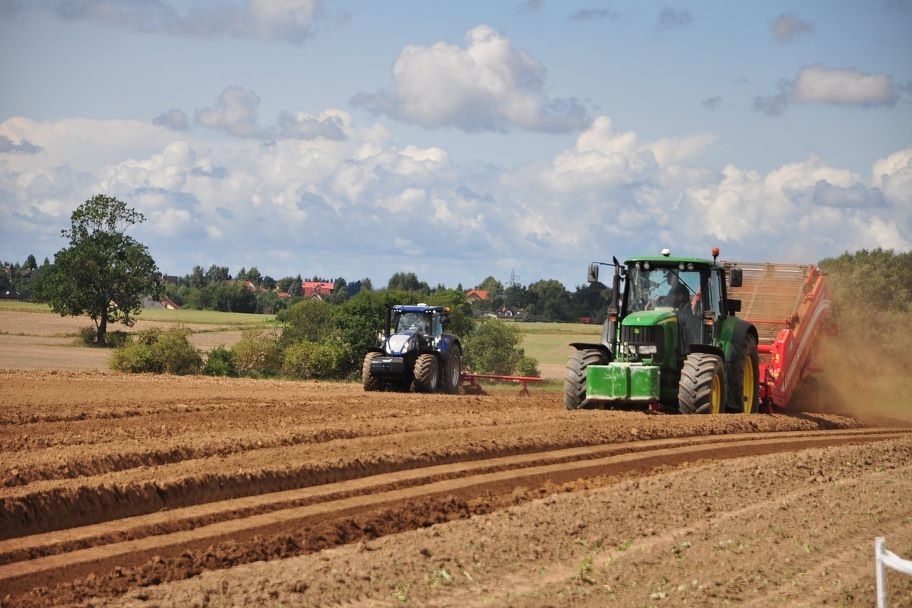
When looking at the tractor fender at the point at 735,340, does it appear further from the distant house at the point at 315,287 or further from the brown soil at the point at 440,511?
the distant house at the point at 315,287

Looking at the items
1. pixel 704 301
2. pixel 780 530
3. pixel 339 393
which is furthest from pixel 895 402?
pixel 780 530

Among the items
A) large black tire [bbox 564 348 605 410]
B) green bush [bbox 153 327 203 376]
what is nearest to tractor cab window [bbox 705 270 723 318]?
large black tire [bbox 564 348 605 410]

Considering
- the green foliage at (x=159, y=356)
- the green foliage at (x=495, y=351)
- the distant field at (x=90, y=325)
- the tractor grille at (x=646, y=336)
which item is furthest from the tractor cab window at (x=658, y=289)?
the green foliage at (x=495, y=351)

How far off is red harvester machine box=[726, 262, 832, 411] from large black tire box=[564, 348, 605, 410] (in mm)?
3786

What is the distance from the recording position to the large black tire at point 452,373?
25.5 m

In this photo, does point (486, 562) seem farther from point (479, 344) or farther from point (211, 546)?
point (479, 344)

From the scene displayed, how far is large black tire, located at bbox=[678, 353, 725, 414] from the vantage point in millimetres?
17656

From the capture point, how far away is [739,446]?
1592cm

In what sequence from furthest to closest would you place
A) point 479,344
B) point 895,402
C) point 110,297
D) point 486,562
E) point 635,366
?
point 110,297 < point 479,344 < point 895,402 < point 635,366 < point 486,562

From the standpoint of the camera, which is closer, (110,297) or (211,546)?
(211,546)

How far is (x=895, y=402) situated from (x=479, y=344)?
23231 millimetres

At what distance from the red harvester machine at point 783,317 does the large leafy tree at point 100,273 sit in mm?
32774

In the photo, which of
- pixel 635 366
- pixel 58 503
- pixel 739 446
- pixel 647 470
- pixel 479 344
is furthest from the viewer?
pixel 479 344

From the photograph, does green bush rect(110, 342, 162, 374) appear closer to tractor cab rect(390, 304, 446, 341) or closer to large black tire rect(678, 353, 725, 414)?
tractor cab rect(390, 304, 446, 341)
